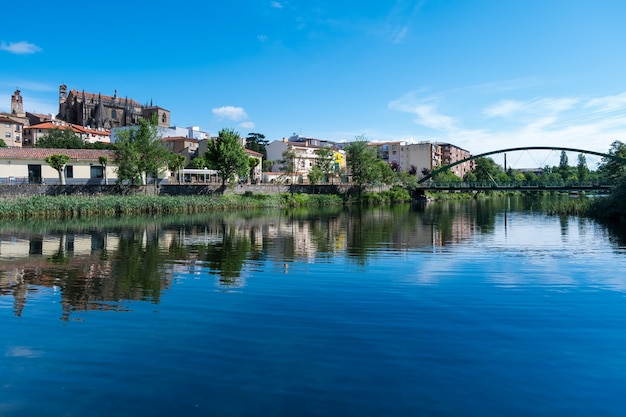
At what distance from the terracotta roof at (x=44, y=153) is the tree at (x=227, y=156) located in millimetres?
11380

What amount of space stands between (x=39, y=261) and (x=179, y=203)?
30396 mm

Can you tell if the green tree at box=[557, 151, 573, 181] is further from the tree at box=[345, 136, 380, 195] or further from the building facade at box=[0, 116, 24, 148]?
the building facade at box=[0, 116, 24, 148]

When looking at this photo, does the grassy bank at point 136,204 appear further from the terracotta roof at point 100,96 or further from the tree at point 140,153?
the terracotta roof at point 100,96

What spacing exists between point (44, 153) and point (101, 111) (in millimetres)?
74933

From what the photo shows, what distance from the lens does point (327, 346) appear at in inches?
304

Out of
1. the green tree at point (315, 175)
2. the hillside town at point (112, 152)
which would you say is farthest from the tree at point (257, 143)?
the green tree at point (315, 175)

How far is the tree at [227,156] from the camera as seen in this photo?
55688 mm

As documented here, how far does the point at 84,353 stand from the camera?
24.2ft

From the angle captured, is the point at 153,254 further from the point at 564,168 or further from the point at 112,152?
the point at 564,168

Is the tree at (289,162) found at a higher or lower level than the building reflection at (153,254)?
higher

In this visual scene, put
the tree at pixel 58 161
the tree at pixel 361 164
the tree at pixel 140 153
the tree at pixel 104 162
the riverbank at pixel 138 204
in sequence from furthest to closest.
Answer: the tree at pixel 361 164 → the tree at pixel 104 162 → the tree at pixel 140 153 → the tree at pixel 58 161 → the riverbank at pixel 138 204

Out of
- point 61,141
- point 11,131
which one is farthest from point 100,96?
point 61,141

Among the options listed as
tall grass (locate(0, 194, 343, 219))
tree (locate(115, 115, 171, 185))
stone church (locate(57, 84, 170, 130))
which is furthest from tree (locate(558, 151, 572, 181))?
tree (locate(115, 115, 171, 185))

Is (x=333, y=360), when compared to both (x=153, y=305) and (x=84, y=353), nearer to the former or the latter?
(x=84, y=353)
